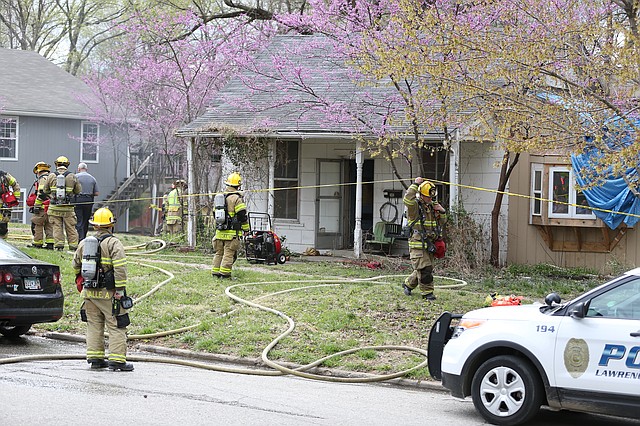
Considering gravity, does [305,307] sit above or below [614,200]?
below

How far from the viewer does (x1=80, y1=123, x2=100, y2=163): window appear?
122 ft

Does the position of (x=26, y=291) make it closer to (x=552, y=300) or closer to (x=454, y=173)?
(x=552, y=300)

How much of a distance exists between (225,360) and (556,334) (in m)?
5.04

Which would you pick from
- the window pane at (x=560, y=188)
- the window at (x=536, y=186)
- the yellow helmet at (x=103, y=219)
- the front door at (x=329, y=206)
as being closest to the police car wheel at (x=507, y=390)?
the yellow helmet at (x=103, y=219)

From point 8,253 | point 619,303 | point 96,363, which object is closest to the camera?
point 619,303

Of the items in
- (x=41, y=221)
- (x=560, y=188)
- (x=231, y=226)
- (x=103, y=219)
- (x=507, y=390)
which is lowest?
(x=507, y=390)

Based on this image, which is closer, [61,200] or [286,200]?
[61,200]

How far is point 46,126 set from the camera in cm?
3612

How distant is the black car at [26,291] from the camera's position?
37.5 ft

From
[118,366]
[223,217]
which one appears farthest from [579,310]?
[223,217]

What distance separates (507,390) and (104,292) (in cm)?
463

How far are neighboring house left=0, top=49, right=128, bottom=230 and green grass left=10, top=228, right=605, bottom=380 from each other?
1793cm

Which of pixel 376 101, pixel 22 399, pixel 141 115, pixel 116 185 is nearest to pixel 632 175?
pixel 376 101

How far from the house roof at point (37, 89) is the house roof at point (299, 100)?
14.6 m
